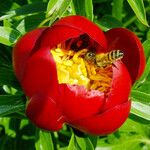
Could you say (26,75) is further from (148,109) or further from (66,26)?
(148,109)

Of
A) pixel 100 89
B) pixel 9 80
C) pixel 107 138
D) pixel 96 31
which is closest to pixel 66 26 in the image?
pixel 96 31

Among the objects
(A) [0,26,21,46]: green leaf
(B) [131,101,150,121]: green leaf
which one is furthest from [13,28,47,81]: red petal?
(B) [131,101,150,121]: green leaf

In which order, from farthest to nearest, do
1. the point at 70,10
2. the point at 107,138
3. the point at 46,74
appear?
the point at 107,138
the point at 70,10
the point at 46,74

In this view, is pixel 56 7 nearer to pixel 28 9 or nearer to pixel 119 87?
pixel 119 87

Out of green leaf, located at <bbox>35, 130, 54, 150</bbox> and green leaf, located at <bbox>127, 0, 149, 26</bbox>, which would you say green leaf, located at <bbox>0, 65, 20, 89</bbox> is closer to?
green leaf, located at <bbox>35, 130, 54, 150</bbox>

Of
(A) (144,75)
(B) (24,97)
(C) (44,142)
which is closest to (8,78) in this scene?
(B) (24,97)

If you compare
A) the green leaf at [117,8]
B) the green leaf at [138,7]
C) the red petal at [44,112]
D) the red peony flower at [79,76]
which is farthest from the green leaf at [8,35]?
the green leaf at [117,8]

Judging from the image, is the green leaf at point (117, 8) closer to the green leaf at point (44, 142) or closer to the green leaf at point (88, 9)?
the green leaf at point (88, 9)
